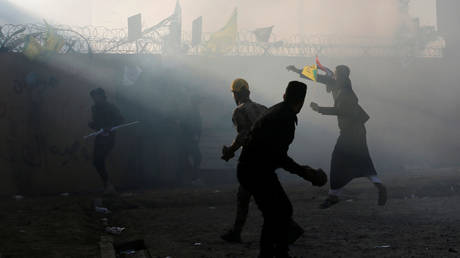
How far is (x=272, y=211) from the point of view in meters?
3.92

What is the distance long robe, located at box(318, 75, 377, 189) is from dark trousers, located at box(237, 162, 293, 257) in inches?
113

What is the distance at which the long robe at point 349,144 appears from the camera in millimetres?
6727

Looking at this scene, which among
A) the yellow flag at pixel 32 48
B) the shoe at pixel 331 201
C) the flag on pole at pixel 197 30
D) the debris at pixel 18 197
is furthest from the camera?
the flag on pole at pixel 197 30

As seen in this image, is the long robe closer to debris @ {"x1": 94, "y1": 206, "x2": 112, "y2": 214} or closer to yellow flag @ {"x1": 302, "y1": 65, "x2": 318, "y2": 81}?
yellow flag @ {"x1": 302, "y1": 65, "x2": 318, "y2": 81}

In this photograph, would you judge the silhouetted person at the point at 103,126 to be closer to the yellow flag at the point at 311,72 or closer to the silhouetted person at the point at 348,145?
the yellow flag at the point at 311,72

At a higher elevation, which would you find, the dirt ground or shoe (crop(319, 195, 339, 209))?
shoe (crop(319, 195, 339, 209))

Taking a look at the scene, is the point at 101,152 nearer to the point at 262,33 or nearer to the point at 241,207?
the point at 241,207

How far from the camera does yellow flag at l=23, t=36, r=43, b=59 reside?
1133cm

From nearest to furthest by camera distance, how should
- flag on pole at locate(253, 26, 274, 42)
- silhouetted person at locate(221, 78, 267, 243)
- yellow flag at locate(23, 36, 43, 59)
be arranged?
silhouetted person at locate(221, 78, 267, 243) < yellow flag at locate(23, 36, 43, 59) < flag on pole at locate(253, 26, 274, 42)

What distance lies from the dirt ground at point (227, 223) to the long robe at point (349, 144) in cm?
48

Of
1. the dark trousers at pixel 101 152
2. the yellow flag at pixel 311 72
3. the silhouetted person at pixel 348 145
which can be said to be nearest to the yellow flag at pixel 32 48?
the dark trousers at pixel 101 152

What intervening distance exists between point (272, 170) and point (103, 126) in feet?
21.3

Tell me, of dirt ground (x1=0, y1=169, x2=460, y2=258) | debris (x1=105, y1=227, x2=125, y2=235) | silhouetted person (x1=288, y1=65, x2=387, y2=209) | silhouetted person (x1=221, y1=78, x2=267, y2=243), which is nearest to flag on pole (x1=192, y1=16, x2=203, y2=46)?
dirt ground (x1=0, y1=169, x2=460, y2=258)

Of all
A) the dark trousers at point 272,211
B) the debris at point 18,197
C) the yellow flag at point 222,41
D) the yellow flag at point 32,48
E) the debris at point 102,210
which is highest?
the yellow flag at point 222,41
